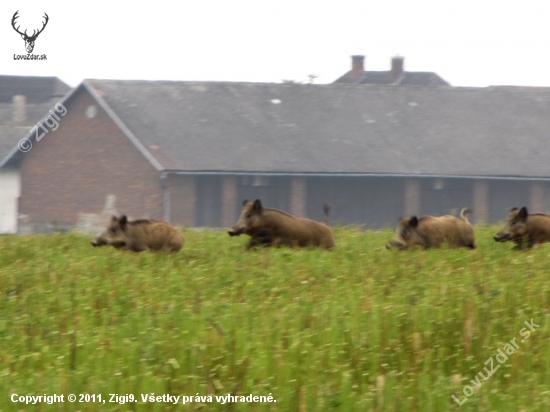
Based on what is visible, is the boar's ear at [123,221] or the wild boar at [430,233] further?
the wild boar at [430,233]

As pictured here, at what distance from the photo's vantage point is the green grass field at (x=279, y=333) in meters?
6.31

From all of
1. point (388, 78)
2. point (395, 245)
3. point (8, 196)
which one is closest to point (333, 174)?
point (8, 196)

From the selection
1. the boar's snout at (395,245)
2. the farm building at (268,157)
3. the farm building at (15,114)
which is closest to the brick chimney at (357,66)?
the farm building at (15,114)

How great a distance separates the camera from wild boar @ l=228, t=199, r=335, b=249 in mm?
14891

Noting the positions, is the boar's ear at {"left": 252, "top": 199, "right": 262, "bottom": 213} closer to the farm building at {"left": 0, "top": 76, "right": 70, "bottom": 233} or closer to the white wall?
the farm building at {"left": 0, "top": 76, "right": 70, "bottom": 233}

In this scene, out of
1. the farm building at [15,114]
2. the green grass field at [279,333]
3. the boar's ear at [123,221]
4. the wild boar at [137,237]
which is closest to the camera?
the green grass field at [279,333]

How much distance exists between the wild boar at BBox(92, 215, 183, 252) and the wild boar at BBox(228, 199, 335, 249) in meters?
1.17

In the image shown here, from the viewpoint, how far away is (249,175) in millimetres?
43375

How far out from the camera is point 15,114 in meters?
65.6

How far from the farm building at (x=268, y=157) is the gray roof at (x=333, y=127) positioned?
9 centimetres

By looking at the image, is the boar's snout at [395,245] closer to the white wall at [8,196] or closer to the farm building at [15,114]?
the farm building at [15,114]

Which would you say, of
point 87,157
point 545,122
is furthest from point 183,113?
point 545,122

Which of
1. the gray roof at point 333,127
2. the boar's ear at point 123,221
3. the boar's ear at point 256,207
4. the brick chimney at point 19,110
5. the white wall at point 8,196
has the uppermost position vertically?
the brick chimney at point 19,110

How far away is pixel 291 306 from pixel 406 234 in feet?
19.1
